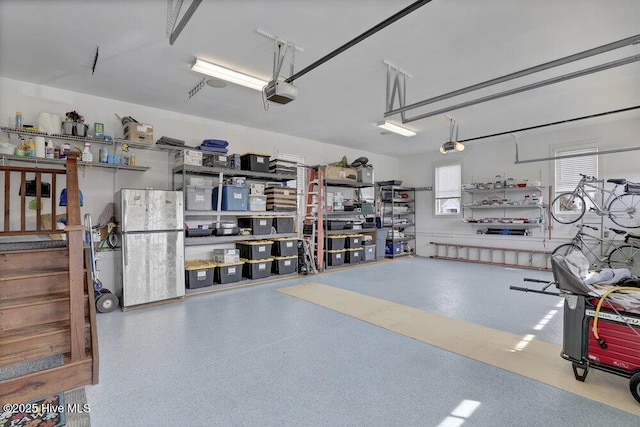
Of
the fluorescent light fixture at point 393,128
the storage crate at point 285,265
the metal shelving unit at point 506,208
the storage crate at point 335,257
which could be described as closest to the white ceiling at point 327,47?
the fluorescent light fixture at point 393,128

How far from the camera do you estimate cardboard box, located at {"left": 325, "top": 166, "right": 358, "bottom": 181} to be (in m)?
7.15

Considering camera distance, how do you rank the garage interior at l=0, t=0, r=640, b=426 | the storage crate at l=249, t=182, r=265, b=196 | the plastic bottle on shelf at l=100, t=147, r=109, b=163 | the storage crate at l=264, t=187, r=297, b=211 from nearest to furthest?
1. the garage interior at l=0, t=0, r=640, b=426
2. the plastic bottle on shelf at l=100, t=147, r=109, b=163
3. the storage crate at l=249, t=182, r=265, b=196
4. the storage crate at l=264, t=187, r=297, b=211

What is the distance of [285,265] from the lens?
19.8 ft

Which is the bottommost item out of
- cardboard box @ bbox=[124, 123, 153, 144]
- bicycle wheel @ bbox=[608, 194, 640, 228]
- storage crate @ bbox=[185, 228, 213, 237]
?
storage crate @ bbox=[185, 228, 213, 237]

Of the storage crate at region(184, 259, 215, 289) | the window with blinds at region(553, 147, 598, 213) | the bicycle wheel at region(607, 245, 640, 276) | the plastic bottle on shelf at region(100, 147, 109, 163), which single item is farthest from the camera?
the window with blinds at region(553, 147, 598, 213)

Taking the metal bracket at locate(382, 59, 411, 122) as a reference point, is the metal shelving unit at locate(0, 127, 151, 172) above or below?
below

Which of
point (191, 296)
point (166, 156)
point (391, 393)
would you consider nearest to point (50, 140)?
point (166, 156)

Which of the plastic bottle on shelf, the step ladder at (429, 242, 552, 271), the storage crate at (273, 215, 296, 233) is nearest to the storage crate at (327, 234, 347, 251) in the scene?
the storage crate at (273, 215, 296, 233)

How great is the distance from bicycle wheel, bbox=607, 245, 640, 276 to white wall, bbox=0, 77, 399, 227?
7189 millimetres

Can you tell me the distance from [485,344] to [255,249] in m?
3.92

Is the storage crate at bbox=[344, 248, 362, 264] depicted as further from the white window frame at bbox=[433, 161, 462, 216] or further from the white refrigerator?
the white refrigerator

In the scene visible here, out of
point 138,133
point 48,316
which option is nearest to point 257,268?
point 138,133

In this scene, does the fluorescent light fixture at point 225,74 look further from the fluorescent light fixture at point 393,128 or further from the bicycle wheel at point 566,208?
the bicycle wheel at point 566,208

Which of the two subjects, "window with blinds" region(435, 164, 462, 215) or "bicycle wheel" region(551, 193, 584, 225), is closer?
"bicycle wheel" region(551, 193, 584, 225)
